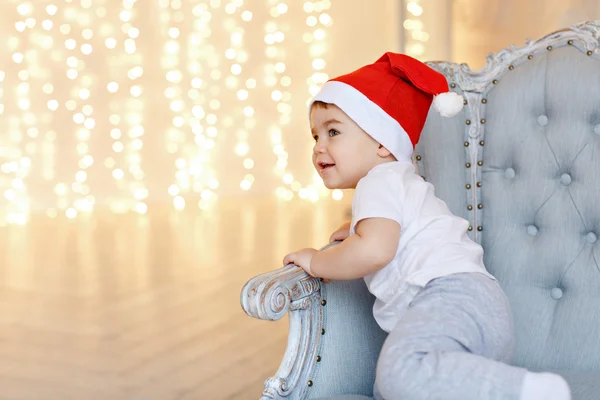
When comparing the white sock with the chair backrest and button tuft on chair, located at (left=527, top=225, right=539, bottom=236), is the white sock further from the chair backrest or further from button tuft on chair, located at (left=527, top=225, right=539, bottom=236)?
button tuft on chair, located at (left=527, top=225, right=539, bottom=236)

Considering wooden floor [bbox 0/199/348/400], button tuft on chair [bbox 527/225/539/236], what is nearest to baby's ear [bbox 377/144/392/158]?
button tuft on chair [bbox 527/225/539/236]

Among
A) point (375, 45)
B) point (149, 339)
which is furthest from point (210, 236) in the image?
point (375, 45)

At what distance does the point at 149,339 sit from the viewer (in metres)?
2.62

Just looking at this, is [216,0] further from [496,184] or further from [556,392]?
[556,392]

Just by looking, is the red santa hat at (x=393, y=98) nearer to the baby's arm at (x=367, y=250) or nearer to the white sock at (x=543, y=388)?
the baby's arm at (x=367, y=250)

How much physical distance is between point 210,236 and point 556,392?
343cm

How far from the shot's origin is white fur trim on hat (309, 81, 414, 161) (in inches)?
57.4

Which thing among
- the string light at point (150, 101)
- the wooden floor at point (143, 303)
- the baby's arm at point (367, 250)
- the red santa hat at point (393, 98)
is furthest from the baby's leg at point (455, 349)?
the string light at point (150, 101)

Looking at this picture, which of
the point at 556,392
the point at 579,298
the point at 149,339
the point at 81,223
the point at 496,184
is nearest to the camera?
the point at 556,392

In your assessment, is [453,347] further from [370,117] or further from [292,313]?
[370,117]

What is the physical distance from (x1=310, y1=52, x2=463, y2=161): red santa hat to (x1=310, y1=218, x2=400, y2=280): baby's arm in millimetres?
227

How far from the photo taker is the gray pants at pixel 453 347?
41.9 inches

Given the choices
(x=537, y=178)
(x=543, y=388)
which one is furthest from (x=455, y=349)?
(x=537, y=178)

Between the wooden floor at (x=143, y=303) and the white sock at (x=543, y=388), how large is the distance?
3.92 ft
